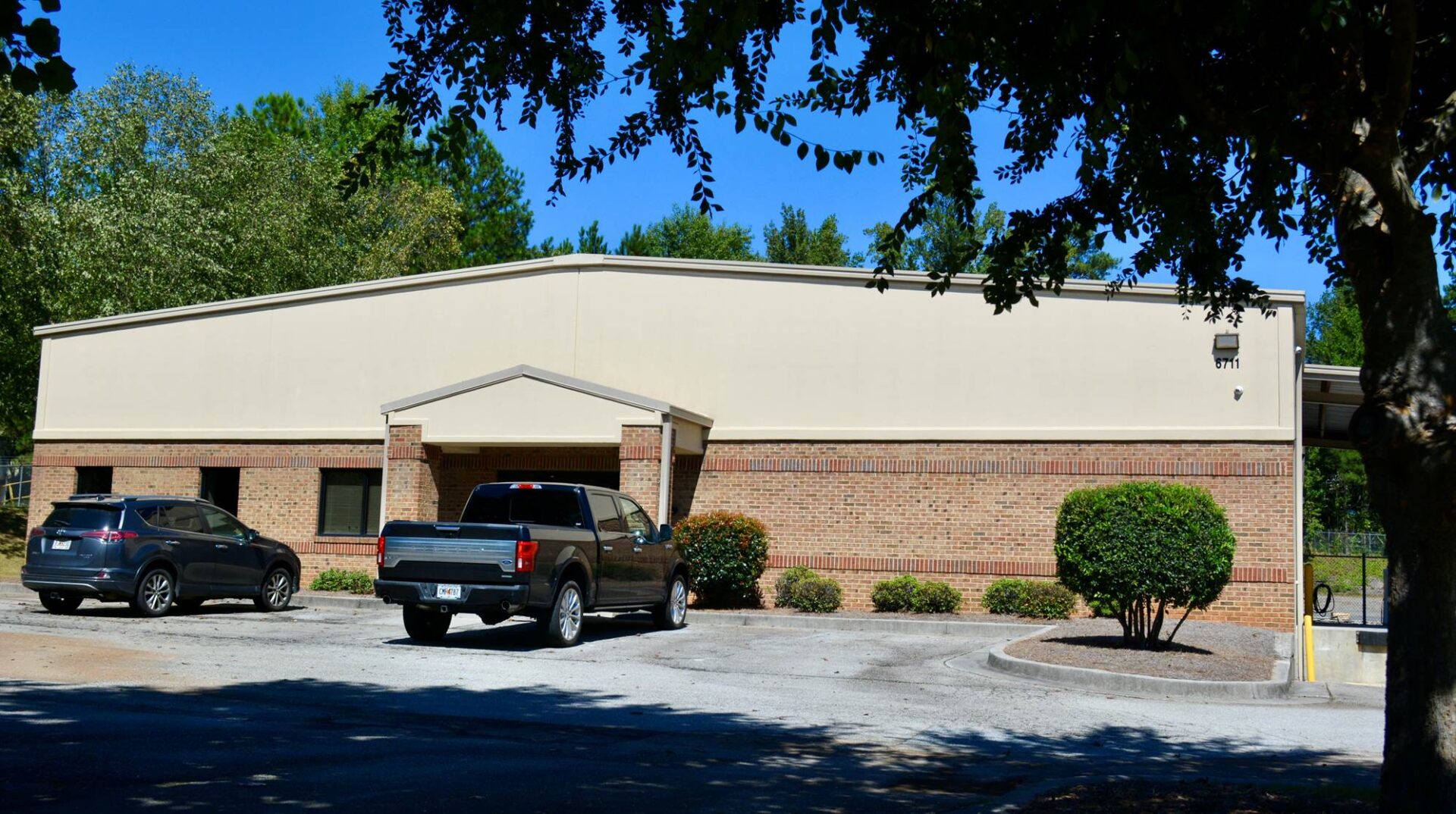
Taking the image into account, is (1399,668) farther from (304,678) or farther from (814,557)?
(814,557)

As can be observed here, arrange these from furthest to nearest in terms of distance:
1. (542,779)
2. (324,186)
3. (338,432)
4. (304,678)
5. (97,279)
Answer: (324,186) < (97,279) < (338,432) < (304,678) < (542,779)

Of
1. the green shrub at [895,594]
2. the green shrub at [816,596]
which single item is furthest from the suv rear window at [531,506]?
the green shrub at [895,594]

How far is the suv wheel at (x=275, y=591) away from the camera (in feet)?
64.4

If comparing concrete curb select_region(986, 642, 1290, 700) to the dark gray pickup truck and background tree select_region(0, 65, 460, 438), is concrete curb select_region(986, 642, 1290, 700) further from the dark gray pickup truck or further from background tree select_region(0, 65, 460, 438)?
background tree select_region(0, 65, 460, 438)

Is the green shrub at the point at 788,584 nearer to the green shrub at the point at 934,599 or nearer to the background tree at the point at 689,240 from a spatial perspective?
the green shrub at the point at 934,599

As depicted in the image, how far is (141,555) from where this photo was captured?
17.5 m

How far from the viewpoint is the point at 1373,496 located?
6367 millimetres

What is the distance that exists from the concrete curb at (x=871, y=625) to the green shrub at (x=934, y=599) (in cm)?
93

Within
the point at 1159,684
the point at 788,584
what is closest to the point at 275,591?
the point at 788,584

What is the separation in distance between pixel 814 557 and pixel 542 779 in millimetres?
14402

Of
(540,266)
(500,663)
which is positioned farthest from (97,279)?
(500,663)

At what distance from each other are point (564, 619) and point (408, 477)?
8524mm

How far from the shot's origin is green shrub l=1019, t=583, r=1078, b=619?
19672 mm

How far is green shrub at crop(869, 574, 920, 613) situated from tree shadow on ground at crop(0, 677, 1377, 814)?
9.91 meters
